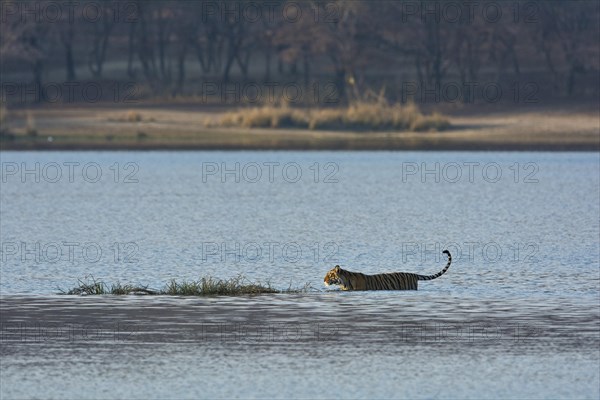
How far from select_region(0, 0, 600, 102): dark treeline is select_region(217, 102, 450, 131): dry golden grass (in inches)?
118

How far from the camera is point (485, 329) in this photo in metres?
17.3

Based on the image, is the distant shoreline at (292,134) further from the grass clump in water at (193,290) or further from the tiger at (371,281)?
the grass clump in water at (193,290)

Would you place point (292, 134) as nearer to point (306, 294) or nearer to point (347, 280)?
point (347, 280)

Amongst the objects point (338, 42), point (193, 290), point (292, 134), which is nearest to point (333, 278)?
point (193, 290)

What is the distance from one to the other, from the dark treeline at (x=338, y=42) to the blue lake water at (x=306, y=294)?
24.4m

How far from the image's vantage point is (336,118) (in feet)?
206

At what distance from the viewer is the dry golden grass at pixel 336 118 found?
62.2 metres

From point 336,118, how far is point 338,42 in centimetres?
885

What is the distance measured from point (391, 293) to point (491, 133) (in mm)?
38028

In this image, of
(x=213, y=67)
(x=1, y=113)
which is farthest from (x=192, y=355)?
(x=213, y=67)

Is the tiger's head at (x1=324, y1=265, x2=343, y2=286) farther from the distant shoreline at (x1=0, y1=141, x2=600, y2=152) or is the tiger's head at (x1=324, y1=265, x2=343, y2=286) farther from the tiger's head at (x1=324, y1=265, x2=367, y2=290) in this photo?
the distant shoreline at (x1=0, y1=141, x2=600, y2=152)

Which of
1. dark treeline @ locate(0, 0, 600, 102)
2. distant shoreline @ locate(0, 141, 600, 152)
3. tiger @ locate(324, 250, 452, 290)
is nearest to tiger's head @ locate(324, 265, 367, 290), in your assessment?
tiger @ locate(324, 250, 452, 290)

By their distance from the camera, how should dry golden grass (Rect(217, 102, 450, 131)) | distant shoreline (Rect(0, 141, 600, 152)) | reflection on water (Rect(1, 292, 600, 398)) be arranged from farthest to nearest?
dry golden grass (Rect(217, 102, 450, 131)) < distant shoreline (Rect(0, 141, 600, 152)) < reflection on water (Rect(1, 292, 600, 398))

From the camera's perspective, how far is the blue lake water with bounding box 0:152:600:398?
48.4ft
